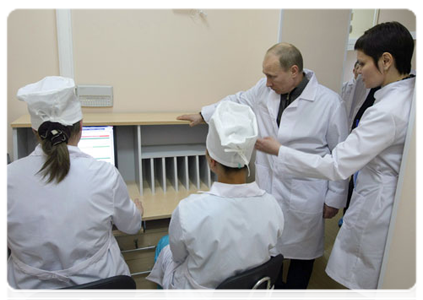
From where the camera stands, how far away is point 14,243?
105 cm

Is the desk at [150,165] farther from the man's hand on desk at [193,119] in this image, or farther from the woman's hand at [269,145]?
the woman's hand at [269,145]

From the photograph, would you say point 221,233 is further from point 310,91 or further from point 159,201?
point 310,91

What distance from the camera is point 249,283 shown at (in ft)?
3.31

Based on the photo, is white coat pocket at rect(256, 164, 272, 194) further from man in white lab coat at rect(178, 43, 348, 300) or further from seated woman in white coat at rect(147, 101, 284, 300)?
seated woman in white coat at rect(147, 101, 284, 300)

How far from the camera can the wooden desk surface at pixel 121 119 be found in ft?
5.24

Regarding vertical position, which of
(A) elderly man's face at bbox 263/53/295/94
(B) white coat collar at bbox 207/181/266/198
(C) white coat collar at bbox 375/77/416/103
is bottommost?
(B) white coat collar at bbox 207/181/266/198

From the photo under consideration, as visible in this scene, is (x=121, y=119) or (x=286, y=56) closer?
(x=286, y=56)

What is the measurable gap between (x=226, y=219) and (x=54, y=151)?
61 cm

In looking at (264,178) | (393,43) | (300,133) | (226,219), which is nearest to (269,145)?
(300,133)

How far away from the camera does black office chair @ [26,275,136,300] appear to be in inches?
35.4

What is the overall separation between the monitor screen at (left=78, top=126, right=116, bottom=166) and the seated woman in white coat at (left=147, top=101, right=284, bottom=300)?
2.76 feet

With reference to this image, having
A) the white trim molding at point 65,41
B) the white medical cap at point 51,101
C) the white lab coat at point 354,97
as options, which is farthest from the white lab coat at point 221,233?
the white trim molding at point 65,41

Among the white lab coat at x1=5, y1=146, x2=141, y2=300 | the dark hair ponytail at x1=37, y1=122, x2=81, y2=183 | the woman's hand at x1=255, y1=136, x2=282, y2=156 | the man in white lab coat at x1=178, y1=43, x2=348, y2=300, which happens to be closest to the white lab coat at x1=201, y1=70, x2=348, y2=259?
the man in white lab coat at x1=178, y1=43, x2=348, y2=300
